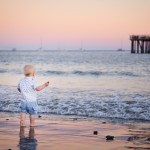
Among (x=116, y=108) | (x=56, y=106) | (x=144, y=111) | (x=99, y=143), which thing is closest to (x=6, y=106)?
(x=56, y=106)

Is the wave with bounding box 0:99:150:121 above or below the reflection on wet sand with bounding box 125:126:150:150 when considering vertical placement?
above

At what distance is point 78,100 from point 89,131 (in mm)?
7044

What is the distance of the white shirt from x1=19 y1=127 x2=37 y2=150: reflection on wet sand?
2.32 feet

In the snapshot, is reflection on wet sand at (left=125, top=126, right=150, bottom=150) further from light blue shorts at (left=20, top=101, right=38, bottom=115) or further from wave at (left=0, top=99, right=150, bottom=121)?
wave at (left=0, top=99, right=150, bottom=121)

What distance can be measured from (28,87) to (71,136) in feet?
4.54

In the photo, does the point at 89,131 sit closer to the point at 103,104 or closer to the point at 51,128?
the point at 51,128

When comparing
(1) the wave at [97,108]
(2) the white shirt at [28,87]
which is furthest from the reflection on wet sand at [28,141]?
(1) the wave at [97,108]

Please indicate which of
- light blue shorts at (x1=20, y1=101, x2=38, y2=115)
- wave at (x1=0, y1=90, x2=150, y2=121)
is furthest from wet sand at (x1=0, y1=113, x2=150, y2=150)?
wave at (x1=0, y1=90, x2=150, y2=121)

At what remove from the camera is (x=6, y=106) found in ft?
45.8

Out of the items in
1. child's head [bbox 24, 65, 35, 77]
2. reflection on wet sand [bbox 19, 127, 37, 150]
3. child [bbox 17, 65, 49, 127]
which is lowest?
reflection on wet sand [bbox 19, 127, 37, 150]

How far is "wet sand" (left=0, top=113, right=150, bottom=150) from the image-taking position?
21.8 feet

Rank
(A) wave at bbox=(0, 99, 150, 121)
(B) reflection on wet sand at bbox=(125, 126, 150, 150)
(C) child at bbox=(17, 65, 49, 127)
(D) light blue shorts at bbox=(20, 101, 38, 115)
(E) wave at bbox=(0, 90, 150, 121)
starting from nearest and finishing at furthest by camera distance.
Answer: (B) reflection on wet sand at bbox=(125, 126, 150, 150), (C) child at bbox=(17, 65, 49, 127), (D) light blue shorts at bbox=(20, 101, 38, 115), (A) wave at bbox=(0, 99, 150, 121), (E) wave at bbox=(0, 90, 150, 121)

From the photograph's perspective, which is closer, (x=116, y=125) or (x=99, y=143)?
(x=99, y=143)

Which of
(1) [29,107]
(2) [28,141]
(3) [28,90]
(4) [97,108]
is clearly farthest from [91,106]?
(2) [28,141]
